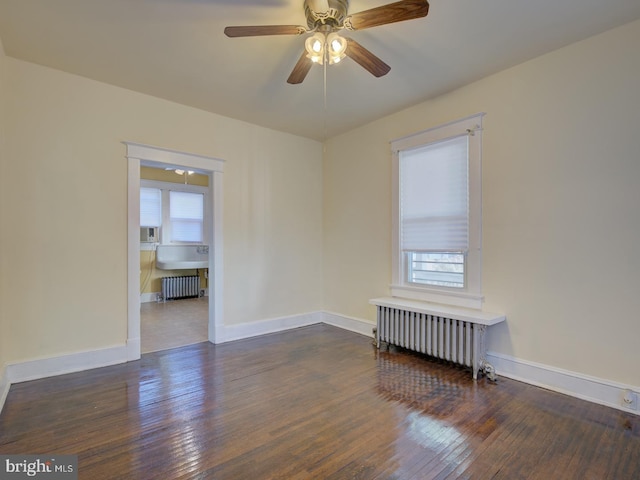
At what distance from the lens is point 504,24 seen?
2428 millimetres

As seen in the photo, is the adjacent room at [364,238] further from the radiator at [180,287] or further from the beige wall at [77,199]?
the radiator at [180,287]

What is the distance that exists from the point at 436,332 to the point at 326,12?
118 inches

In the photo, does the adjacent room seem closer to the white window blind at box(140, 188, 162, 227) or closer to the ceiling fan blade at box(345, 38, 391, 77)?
the ceiling fan blade at box(345, 38, 391, 77)

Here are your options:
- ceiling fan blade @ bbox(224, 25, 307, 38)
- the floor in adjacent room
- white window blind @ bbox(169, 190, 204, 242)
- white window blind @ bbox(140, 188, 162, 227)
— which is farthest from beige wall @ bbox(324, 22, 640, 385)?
white window blind @ bbox(140, 188, 162, 227)

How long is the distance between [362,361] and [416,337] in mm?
652

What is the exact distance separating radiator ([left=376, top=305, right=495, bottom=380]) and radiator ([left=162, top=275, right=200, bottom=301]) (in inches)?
198

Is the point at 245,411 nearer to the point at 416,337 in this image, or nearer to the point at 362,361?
the point at 362,361

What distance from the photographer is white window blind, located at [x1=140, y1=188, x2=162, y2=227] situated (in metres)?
6.90

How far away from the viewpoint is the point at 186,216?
24.6ft

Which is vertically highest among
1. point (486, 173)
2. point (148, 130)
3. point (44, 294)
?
point (148, 130)

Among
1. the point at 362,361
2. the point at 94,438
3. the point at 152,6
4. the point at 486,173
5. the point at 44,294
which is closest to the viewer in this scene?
the point at 94,438

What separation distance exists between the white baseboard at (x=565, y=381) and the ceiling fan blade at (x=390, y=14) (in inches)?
118

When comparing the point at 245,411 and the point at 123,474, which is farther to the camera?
the point at 245,411

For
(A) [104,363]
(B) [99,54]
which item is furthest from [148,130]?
(A) [104,363]
